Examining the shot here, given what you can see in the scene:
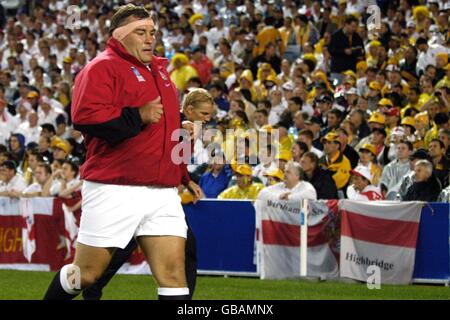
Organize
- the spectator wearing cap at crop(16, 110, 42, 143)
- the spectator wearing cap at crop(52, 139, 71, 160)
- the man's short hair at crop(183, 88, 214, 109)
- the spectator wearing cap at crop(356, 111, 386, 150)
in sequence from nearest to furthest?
the man's short hair at crop(183, 88, 214, 109), the spectator wearing cap at crop(356, 111, 386, 150), the spectator wearing cap at crop(52, 139, 71, 160), the spectator wearing cap at crop(16, 110, 42, 143)

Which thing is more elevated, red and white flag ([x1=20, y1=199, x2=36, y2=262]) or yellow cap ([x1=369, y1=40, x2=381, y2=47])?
yellow cap ([x1=369, y1=40, x2=381, y2=47])

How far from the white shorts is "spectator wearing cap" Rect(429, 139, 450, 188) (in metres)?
8.45

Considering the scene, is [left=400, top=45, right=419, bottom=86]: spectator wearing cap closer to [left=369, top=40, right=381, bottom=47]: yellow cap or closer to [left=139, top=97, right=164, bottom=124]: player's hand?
[left=369, top=40, right=381, bottom=47]: yellow cap

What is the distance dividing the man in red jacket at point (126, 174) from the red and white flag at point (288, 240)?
24.6 ft

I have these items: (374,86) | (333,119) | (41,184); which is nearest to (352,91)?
(374,86)

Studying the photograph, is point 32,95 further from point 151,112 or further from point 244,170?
point 151,112

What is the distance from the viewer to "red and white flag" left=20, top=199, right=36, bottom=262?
16422 millimetres

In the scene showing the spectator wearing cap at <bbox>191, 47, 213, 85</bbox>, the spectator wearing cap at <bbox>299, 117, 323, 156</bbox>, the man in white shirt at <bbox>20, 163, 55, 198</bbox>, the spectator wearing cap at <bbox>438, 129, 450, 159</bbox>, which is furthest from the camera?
the spectator wearing cap at <bbox>191, 47, 213, 85</bbox>

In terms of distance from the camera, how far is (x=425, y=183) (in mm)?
13953

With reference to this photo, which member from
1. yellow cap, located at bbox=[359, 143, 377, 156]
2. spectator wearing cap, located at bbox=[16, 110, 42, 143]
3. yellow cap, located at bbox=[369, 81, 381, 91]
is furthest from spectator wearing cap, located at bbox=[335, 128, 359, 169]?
spectator wearing cap, located at bbox=[16, 110, 42, 143]

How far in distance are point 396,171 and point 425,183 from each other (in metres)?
1.19

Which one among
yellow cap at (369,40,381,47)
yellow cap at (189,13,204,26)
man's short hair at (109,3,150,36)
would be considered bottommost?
yellow cap at (369,40,381,47)

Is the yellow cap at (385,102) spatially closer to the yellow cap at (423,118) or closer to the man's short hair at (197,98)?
the yellow cap at (423,118)

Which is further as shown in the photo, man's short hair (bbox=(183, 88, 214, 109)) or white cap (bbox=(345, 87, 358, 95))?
white cap (bbox=(345, 87, 358, 95))
